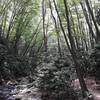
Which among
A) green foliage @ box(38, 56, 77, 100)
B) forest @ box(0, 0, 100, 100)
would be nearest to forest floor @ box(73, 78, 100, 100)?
forest @ box(0, 0, 100, 100)

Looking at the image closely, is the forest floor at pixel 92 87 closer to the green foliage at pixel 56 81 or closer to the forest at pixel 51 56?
the forest at pixel 51 56

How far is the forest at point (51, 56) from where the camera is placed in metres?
10.3

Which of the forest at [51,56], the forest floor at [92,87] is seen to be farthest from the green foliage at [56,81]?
the forest floor at [92,87]

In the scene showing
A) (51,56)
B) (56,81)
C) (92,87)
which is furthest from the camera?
(51,56)

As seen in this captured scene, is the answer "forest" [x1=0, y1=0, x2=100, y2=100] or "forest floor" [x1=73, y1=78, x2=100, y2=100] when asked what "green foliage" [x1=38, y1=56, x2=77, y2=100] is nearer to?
"forest" [x1=0, y1=0, x2=100, y2=100]

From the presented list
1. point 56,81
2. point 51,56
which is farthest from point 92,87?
point 51,56

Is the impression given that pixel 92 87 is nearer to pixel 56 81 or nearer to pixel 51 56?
pixel 56 81

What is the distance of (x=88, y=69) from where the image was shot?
14.5m

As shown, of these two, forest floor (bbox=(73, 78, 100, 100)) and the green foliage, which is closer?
the green foliage

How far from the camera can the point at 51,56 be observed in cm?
1270

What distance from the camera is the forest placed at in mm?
10273

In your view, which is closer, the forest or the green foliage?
the green foliage

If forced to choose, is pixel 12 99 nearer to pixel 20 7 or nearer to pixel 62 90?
pixel 62 90

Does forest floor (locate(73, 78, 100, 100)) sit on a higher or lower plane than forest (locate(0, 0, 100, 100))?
lower
